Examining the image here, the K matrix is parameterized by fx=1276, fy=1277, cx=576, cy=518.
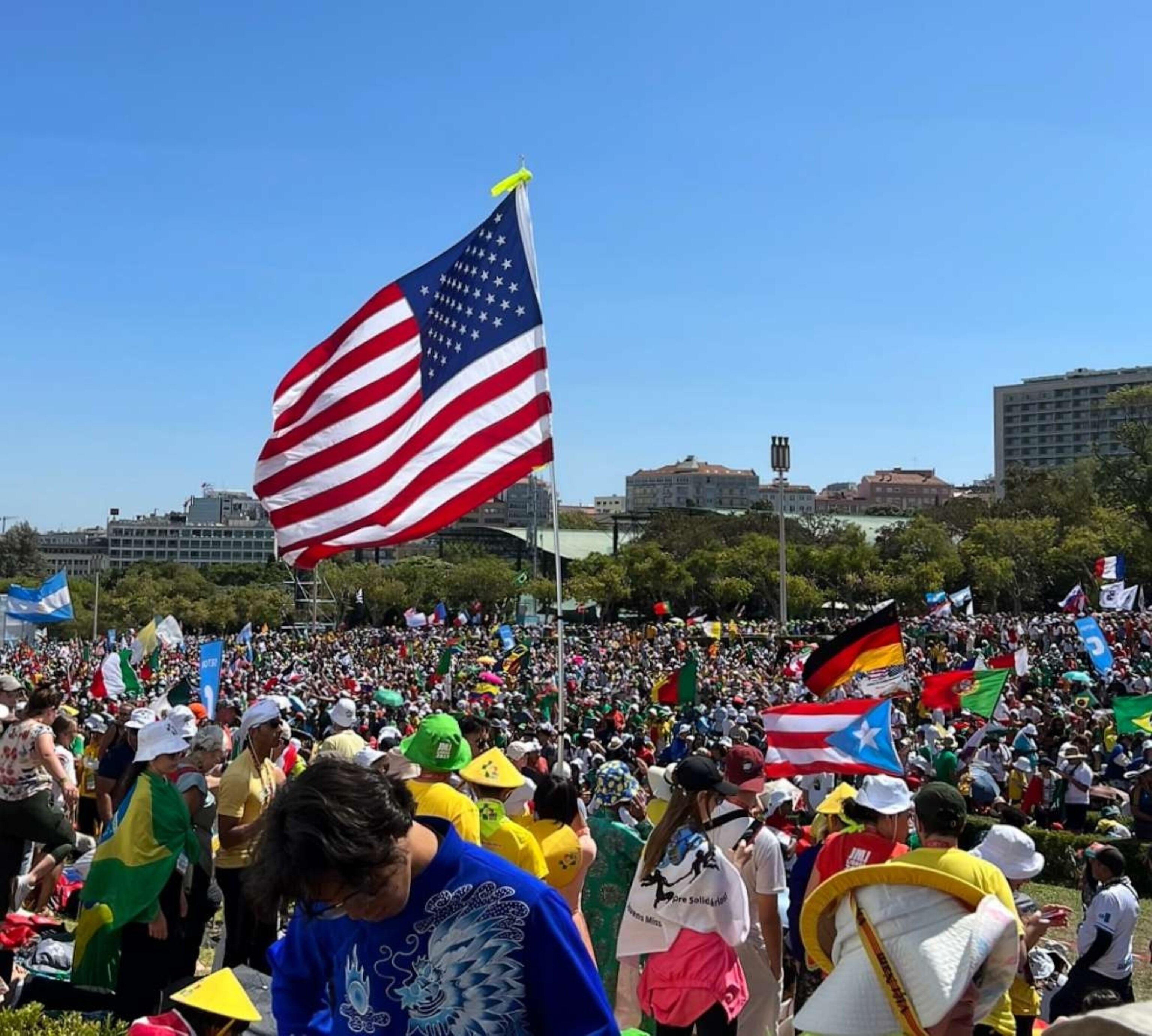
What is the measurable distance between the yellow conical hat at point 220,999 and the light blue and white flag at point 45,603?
22798 millimetres

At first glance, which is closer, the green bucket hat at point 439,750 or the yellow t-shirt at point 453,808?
the yellow t-shirt at point 453,808

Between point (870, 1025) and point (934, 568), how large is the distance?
63783 millimetres

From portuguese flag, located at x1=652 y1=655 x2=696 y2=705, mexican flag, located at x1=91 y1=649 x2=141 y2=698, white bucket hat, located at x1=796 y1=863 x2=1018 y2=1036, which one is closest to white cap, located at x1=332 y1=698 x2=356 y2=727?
white bucket hat, located at x1=796 y1=863 x2=1018 y2=1036

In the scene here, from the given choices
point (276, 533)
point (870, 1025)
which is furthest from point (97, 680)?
point (870, 1025)

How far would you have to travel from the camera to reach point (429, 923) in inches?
92.4

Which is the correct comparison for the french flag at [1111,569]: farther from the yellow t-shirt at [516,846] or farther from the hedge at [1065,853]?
the yellow t-shirt at [516,846]

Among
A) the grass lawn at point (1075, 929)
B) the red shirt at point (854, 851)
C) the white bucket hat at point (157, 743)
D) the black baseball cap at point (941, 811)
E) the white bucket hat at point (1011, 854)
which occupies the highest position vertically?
the white bucket hat at point (157, 743)

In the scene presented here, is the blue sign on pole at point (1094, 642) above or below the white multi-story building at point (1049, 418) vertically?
below

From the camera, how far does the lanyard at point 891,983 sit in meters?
2.57

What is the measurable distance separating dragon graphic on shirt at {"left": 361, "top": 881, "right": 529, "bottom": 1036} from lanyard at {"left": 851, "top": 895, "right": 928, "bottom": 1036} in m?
0.75

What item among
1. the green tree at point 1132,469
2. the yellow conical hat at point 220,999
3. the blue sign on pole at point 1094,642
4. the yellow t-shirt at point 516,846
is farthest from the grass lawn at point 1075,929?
the green tree at point 1132,469

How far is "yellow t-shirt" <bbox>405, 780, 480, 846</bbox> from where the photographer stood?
460 centimetres

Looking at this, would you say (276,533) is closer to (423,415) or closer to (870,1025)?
(423,415)

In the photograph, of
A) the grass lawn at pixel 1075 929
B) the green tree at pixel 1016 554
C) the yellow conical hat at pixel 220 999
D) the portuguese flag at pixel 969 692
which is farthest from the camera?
the green tree at pixel 1016 554
